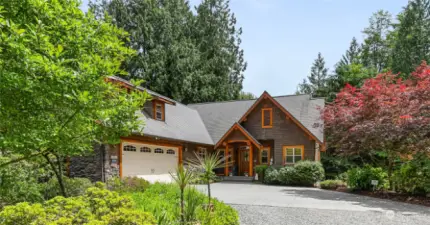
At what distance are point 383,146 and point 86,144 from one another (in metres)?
11.9

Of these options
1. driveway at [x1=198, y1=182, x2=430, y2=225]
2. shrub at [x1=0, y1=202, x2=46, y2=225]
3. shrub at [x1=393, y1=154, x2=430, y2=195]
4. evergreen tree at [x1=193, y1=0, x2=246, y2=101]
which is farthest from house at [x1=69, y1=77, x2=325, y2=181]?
shrub at [x1=0, y1=202, x2=46, y2=225]

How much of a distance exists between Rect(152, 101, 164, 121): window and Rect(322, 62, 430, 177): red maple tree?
29.8 ft

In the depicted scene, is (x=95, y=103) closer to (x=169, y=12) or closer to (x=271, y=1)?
(x=271, y=1)

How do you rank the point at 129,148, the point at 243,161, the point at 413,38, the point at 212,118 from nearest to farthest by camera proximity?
the point at 129,148 → the point at 243,161 → the point at 212,118 → the point at 413,38

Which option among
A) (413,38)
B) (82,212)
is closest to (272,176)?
(82,212)

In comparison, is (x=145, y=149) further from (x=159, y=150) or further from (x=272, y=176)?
(x=272, y=176)

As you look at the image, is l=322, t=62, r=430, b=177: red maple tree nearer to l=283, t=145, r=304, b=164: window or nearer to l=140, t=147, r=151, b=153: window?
l=283, t=145, r=304, b=164: window

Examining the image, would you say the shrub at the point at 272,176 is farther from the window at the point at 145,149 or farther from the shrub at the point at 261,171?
the window at the point at 145,149

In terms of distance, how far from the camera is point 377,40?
3494 centimetres

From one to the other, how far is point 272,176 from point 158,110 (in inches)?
303

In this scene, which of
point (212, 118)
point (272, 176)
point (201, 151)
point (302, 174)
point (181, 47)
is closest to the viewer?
point (302, 174)

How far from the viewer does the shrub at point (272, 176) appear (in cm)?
1731

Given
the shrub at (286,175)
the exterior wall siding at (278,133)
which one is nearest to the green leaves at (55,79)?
the shrub at (286,175)

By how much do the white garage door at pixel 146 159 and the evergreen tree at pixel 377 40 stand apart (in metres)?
28.2
